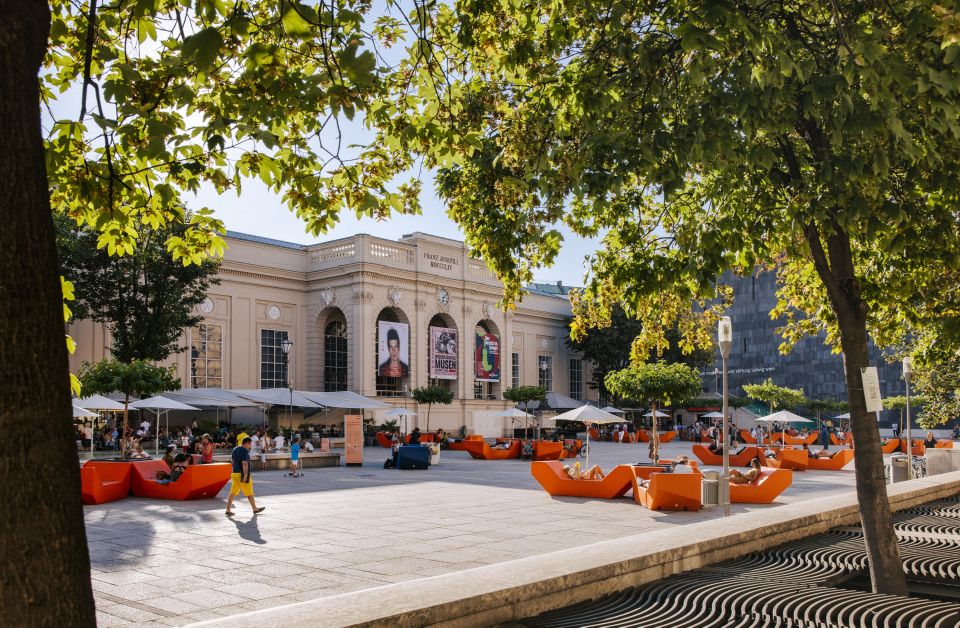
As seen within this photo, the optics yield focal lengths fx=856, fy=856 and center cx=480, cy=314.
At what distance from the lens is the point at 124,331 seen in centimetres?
3108

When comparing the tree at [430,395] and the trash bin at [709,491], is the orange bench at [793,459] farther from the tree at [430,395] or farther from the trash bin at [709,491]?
the tree at [430,395]

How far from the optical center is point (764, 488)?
15.9m

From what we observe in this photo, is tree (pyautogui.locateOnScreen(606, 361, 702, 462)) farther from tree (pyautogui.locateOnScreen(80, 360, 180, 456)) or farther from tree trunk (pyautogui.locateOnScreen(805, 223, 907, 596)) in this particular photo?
tree trunk (pyautogui.locateOnScreen(805, 223, 907, 596))

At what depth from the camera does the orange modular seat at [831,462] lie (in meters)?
26.9

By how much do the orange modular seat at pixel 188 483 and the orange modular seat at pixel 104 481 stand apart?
0.23 metres

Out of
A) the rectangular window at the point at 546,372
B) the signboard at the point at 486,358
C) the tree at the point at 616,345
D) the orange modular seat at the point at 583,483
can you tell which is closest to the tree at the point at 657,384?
the orange modular seat at the point at 583,483

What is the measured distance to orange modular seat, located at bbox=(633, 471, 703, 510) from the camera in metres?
14.6

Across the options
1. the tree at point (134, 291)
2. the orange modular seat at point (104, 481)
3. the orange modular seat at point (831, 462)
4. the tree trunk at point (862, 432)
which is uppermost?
the tree at point (134, 291)

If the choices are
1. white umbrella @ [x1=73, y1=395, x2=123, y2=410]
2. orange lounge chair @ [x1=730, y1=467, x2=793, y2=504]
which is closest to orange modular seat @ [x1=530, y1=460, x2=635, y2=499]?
orange lounge chair @ [x1=730, y1=467, x2=793, y2=504]

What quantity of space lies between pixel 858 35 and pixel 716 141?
3.61 ft

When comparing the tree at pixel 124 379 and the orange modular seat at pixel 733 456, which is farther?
the orange modular seat at pixel 733 456

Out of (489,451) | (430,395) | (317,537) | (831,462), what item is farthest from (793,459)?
(430,395)

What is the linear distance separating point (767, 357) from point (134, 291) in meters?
71.8

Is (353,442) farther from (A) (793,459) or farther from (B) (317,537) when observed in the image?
(B) (317,537)
